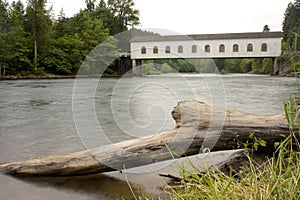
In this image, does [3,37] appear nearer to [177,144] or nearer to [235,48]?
[235,48]

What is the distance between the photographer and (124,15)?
45781 millimetres

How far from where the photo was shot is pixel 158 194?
2178 millimetres

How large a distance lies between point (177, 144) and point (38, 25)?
3250 cm

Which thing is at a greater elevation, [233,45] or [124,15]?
[124,15]

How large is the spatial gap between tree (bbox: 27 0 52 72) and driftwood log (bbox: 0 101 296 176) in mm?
29989

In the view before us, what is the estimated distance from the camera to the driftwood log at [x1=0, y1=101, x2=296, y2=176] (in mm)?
2332

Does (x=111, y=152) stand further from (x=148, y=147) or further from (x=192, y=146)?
(x=192, y=146)

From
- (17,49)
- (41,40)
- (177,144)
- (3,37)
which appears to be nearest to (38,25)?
(41,40)

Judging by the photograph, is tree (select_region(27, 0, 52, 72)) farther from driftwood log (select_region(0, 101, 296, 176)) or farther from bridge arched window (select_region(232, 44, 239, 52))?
driftwood log (select_region(0, 101, 296, 176))

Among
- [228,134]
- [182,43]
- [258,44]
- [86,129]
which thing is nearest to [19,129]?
[86,129]

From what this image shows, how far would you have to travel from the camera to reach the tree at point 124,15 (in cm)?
4453

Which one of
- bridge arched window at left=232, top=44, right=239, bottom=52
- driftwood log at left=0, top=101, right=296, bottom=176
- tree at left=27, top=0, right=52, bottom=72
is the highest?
tree at left=27, top=0, right=52, bottom=72

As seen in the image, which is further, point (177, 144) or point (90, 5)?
point (90, 5)

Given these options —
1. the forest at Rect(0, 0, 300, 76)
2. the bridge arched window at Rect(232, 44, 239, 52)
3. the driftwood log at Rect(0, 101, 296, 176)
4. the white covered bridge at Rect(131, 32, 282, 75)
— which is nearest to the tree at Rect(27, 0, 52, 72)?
the forest at Rect(0, 0, 300, 76)
